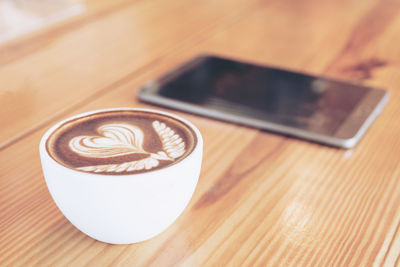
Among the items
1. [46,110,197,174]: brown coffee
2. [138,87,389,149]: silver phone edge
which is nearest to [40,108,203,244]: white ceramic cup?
[46,110,197,174]: brown coffee

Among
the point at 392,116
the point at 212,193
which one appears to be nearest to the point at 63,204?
the point at 212,193

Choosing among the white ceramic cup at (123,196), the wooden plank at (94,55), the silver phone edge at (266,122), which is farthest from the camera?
the wooden plank at (94,55)

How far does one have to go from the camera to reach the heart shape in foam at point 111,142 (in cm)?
48

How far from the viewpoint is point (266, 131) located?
2.38 feet

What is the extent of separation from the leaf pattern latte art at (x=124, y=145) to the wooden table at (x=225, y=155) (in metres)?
0.09

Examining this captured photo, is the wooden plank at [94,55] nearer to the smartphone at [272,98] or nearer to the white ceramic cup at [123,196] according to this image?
the smartphone at [272,98]

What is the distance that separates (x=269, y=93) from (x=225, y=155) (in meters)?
0.23

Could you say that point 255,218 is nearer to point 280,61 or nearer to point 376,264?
point 376,264

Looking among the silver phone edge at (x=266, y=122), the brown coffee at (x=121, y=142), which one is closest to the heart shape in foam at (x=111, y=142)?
the brown coffee at (x=121, y=142)

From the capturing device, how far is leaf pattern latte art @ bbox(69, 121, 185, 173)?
0.45 m

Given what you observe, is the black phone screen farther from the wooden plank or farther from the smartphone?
the wooden plank

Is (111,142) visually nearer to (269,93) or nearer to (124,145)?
(124,145)

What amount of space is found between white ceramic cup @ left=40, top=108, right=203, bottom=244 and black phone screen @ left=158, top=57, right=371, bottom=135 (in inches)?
12.4

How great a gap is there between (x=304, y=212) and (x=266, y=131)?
0.64ft
